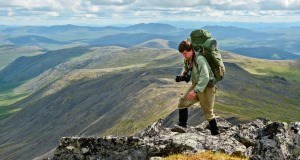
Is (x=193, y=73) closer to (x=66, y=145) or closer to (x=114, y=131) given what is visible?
(x=66, y=145)

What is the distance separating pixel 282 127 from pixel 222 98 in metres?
177

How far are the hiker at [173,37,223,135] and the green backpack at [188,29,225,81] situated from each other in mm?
257

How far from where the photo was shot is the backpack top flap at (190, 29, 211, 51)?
57.9 ft

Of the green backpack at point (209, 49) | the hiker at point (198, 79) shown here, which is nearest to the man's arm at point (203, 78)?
the hiker at point (198, 79)

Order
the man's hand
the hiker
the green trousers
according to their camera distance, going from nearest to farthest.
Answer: the hiker
the man's hand
the green trousers

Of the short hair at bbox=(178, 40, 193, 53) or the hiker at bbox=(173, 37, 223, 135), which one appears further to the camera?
the short hair at bbox=(178, 40, 193, 53)

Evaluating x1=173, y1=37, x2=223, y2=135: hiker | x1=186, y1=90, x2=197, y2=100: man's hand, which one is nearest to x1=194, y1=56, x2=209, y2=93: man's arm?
x1=173, y1=37, x2=223, y2=135: hiker

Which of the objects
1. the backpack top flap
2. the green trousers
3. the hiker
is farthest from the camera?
the green trousers

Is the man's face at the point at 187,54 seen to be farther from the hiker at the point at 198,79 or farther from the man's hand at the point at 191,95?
the man's hand at the point at 191,95

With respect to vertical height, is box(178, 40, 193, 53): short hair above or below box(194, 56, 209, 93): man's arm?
above

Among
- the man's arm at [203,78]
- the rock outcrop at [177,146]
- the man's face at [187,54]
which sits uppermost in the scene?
the man's face at [187,54]

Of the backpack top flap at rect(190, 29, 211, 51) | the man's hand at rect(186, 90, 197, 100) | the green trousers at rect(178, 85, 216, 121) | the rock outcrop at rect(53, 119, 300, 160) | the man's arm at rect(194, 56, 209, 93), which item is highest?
the backpack top flap at rect(190, 29, 211, 51)

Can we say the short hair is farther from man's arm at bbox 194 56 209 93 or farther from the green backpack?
man's arm at bbox 194 56 209 93

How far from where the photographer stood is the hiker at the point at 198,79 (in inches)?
660
